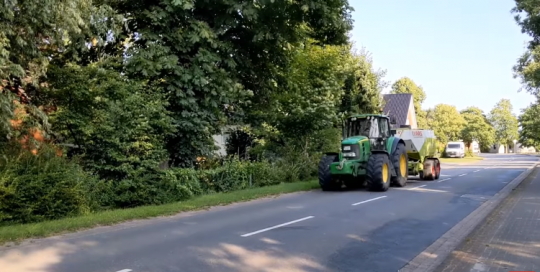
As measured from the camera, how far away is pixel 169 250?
7.96 meters

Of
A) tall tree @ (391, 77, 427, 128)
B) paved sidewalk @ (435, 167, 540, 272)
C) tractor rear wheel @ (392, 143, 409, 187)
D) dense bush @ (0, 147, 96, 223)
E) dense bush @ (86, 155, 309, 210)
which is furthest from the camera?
tall tree @ (391, 77, 427, 128)

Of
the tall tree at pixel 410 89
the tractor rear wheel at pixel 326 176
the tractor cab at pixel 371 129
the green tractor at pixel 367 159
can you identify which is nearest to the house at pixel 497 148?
the tall tree at pixel 410 89

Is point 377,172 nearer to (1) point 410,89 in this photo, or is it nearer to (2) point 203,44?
(2) point 203,44

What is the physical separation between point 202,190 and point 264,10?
6893 mm

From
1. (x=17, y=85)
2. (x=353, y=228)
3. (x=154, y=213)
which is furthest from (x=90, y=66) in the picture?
Result: (x=353, y=228)

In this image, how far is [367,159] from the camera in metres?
18.7

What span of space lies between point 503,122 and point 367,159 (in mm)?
123335

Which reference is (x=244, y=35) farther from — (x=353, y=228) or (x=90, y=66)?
(x=353, y=228)

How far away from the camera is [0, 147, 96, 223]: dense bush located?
34.7ft

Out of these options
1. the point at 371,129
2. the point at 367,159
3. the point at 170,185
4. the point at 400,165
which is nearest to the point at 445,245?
the point at 170,185

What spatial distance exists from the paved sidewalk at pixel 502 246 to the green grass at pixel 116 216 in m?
7.52

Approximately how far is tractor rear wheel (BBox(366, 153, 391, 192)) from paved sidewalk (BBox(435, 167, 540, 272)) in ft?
18.5

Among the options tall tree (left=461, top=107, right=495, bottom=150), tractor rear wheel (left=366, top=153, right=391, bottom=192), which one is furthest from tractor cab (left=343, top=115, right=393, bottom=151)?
tall tree (left=461, top=107, right=495, bottom=150)

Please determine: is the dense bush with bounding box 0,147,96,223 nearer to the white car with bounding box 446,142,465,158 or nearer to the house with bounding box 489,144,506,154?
the white car with bounding box 446,142,465,158
